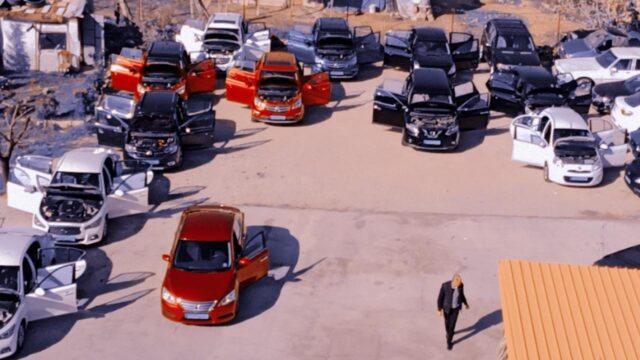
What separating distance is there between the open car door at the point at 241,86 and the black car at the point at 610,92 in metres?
10.7

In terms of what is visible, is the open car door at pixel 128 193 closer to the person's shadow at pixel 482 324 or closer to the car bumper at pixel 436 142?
the car bumper at pixel 436 142

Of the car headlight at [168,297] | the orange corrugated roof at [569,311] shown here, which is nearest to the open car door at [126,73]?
the car headlight at [168,297]

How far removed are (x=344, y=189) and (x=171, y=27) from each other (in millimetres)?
15423

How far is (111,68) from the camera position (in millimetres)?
34750

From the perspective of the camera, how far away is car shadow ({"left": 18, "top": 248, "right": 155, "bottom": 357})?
2141 centimetres

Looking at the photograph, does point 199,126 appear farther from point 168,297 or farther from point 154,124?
point 168,297

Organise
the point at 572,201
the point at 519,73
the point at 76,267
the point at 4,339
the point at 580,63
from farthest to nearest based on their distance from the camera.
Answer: the point at 580,63 → the point at 519,73 → the point at 572,201 → the point at 76,267 → the point at 4,339

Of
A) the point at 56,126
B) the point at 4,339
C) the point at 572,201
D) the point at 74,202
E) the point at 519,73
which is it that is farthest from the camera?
the point at 519,73

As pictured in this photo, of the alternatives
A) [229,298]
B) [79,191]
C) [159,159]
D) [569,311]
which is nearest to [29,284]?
[229,298]

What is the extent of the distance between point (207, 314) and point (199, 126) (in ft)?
33.6

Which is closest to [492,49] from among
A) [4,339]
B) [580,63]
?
[580,63]

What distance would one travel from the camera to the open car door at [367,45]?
3831cm

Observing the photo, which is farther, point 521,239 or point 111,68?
point 111,68

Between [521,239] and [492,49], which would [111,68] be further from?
[521,239]
